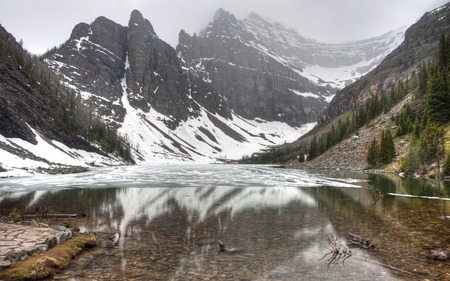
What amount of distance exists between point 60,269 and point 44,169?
56.4m

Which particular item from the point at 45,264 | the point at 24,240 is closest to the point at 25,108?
the point at 24,240

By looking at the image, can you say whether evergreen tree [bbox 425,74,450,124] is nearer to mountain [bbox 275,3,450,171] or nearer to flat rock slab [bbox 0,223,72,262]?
mountain [bbox 275,3,450,171]

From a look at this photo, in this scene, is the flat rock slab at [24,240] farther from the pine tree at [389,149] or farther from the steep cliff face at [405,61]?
the steep cliff face at [405,61]

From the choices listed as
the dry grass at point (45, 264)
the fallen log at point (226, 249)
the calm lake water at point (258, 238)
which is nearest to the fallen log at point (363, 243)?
the calm lake water at point (258, 238)

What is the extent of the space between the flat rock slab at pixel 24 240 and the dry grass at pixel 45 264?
0.28 m

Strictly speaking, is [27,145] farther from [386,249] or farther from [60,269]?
[386,249]

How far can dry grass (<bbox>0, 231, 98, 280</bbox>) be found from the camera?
6852 millimetres

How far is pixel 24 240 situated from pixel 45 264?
2.43m

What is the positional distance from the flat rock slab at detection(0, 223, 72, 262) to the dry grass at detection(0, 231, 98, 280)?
279mm

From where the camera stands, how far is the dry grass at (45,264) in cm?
685

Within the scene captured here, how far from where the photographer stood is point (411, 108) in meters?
71.2

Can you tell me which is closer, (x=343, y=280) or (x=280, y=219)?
(x=343, y=280)

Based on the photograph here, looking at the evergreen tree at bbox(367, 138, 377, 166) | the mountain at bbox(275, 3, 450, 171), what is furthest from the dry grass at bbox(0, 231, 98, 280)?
the evergreen tree at bbox(367, 138, 377, 166)

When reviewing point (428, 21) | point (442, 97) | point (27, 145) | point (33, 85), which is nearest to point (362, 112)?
point (442, 97)
